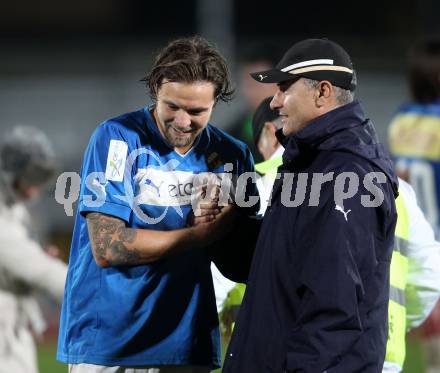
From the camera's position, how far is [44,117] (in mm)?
20422

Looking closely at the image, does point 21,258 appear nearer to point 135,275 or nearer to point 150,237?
point 135,275

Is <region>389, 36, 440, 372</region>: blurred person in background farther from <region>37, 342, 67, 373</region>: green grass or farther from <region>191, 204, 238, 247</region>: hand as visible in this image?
<region>37, 342, 67, 373</region>: green grass

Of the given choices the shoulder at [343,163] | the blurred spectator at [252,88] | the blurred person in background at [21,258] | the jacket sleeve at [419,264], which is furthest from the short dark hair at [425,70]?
the shoulder at [343,163]

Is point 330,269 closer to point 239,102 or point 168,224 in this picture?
point 168,224

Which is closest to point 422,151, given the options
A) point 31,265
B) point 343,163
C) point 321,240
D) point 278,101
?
point 31,265

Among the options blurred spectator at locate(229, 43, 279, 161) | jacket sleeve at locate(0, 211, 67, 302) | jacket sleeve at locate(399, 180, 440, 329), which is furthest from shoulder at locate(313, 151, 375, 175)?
blurred spectator at locate(229, 43, 279, 161)

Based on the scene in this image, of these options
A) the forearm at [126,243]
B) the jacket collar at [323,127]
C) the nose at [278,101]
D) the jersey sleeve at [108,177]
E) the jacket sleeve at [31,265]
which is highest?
the nose at [278,101]

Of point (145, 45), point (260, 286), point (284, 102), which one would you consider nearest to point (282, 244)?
point (260, 286)

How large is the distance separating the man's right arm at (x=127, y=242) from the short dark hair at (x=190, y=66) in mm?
577

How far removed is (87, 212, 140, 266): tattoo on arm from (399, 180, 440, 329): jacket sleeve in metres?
1.22

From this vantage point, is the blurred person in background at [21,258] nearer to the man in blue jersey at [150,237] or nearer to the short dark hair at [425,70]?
the man in blue jersey at [150,237]

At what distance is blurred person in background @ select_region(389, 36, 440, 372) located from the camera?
6.98m

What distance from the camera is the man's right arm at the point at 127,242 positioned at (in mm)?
3611

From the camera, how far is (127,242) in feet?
11.9
